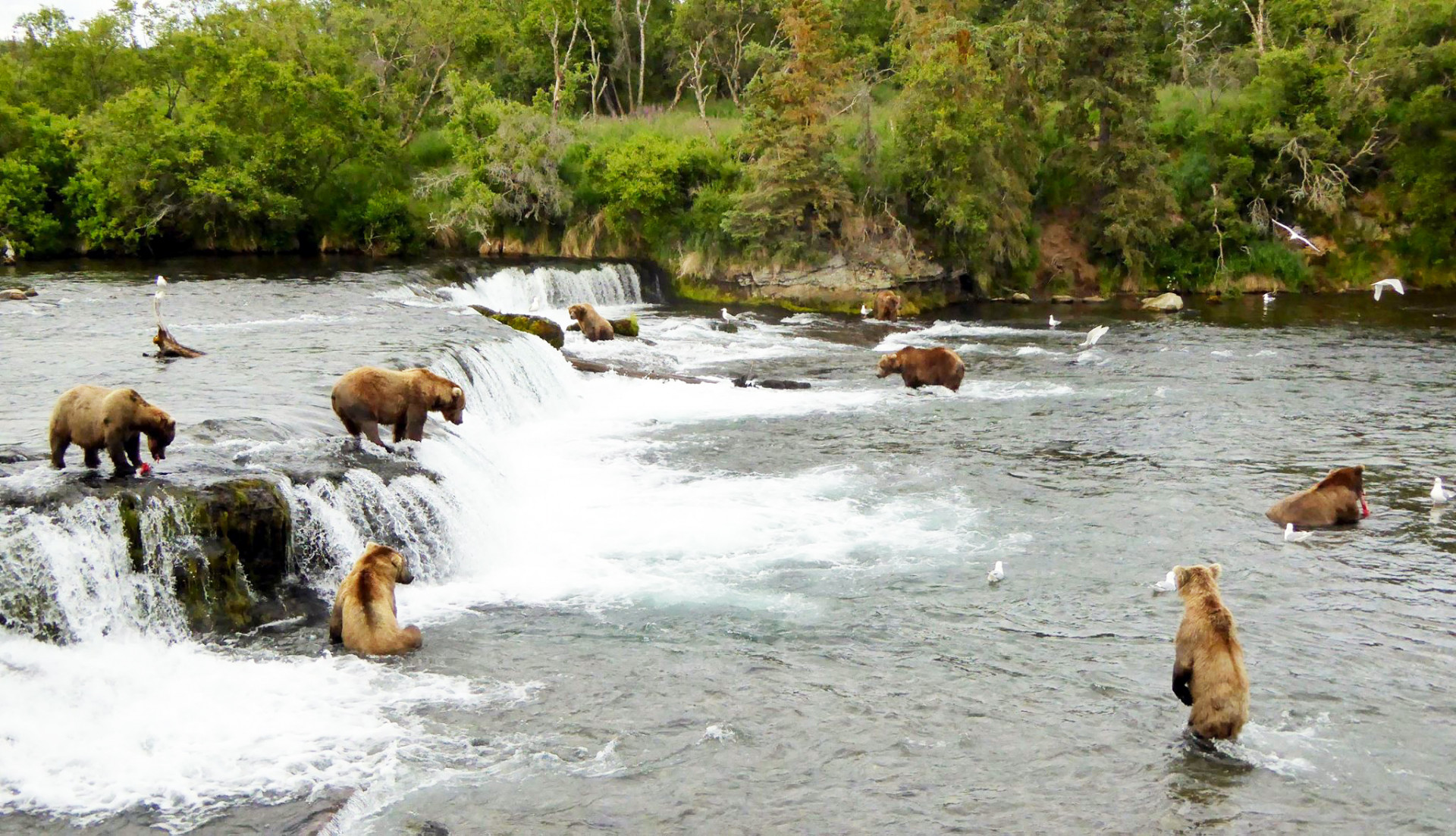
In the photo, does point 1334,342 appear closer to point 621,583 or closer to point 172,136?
point 621,583

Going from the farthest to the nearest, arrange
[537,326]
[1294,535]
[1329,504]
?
[537,326] < [1329,504] < [1294,535]

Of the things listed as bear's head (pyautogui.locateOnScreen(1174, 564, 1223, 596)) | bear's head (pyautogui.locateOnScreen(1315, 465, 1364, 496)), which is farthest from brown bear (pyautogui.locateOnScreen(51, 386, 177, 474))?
bear's head (pyautogui.locateOnScreen(1315, 465, 1364, 496))

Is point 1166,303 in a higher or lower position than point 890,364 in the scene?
higher

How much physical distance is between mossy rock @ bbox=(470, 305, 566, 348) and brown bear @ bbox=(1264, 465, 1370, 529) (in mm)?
15752

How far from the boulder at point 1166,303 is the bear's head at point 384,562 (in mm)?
30455

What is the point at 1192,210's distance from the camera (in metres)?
41.2

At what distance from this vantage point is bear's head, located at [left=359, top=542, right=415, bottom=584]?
1036cm

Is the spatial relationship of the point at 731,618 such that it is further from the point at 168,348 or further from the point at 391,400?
the point at 168,348

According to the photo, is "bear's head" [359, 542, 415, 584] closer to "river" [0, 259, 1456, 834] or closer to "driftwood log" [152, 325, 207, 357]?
"river" [0, 259, 1456, 834]

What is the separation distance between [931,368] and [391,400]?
12013mm

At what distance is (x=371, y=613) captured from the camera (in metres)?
10.2

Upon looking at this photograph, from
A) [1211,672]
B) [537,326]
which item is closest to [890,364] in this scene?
[537,326]

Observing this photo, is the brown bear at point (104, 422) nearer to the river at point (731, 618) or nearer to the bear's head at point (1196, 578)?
the river at point (731, 618)

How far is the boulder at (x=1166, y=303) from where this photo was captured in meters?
36.4
